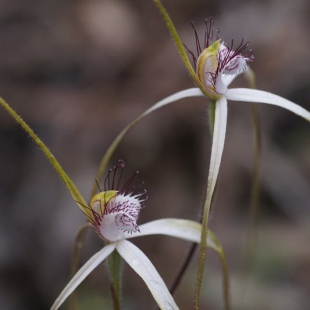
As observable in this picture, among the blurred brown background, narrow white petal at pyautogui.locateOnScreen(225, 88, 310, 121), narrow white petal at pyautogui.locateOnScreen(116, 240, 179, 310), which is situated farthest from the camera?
the blurred brown background

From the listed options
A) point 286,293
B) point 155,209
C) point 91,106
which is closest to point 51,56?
point 91,106

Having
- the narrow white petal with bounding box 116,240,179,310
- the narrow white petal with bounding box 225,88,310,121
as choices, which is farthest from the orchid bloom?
the narrow white petal with bounding box 225,88,310,121

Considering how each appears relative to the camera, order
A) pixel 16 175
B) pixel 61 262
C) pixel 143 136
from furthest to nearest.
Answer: pixel 143 136 → pixel 16 175 → pixel 61 262

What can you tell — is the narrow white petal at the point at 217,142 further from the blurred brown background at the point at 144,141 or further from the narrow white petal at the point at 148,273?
the blurred brown background at the point at 144,141

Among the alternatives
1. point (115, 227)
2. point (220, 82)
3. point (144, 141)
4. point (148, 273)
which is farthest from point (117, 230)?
point (144, 141)

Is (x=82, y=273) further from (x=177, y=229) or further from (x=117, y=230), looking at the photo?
(x=177, y=229)

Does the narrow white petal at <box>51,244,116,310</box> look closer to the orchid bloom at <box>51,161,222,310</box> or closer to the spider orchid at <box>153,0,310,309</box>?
the orchid bloom at <box>51,161,222,310</box>

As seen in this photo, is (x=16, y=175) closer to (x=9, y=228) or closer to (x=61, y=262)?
(x=9, y=228)
